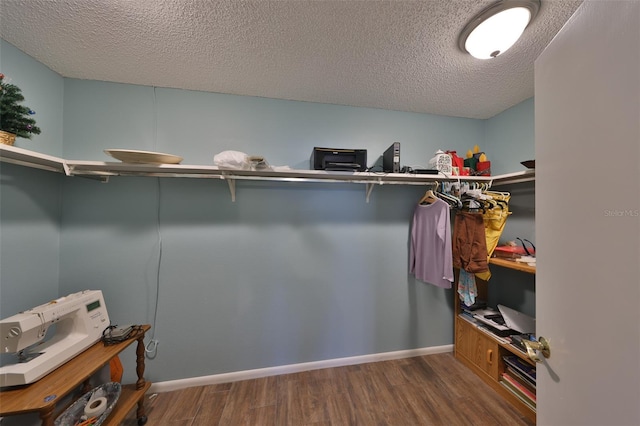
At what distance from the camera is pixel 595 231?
50 cm

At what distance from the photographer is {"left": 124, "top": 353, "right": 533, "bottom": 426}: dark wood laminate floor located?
53.4 inches

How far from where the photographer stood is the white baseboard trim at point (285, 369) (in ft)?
5.21

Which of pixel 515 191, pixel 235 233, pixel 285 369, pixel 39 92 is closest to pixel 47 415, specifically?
pixel 235 233

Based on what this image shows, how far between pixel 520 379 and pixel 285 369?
5.76 ft

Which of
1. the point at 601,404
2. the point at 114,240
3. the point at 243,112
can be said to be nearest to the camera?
the point at 601,404

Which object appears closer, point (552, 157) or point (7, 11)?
point (552, 157)

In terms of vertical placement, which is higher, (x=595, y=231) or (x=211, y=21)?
(x=211, y=21)

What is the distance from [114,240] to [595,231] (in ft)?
8.15

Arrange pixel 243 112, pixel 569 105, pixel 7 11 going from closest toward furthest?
pixel 569 105 → pixel 7 11 → pixel 243 112

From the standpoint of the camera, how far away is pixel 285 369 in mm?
1739

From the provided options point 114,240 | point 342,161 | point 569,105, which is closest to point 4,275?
point 114,240

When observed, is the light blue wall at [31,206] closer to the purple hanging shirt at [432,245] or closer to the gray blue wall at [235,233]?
the gray blue wall at [235,233]

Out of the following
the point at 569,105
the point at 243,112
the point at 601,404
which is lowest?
the point at 601,404

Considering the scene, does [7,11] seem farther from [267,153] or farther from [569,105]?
[569,105]
